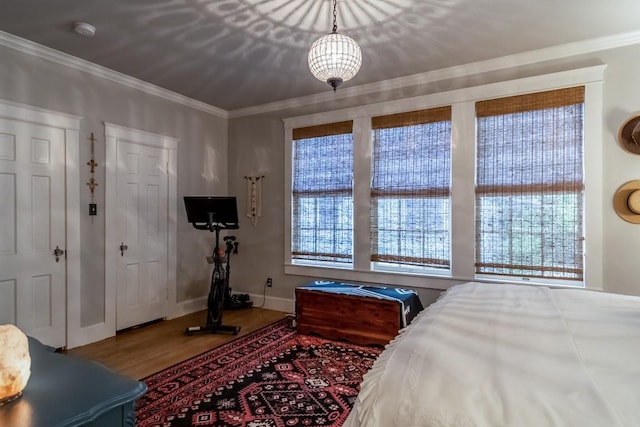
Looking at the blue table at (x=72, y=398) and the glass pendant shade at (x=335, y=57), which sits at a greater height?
the glass pendant shade at (x=335, y=57)

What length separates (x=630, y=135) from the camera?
292cm

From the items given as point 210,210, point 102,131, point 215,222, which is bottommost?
point 215,222

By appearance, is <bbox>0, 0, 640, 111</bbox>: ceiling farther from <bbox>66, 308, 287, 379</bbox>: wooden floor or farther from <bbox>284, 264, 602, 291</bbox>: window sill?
<bbox>66, 308, 287, 379</bbox>: wooden floor

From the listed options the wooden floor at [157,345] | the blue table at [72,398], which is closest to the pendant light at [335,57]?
the blue table at [72,398]

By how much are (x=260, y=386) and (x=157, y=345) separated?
4.80 ft

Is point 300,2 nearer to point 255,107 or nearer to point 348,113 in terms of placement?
point 348,113

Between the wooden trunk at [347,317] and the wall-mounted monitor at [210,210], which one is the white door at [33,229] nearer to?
the wall-mounted monitor at [210,210]

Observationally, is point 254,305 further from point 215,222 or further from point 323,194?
point 323,194

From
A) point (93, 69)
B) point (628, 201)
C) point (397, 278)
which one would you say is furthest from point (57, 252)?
point (628, 201)

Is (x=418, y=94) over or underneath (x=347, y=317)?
over

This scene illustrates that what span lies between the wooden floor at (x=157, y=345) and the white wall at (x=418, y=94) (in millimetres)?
727

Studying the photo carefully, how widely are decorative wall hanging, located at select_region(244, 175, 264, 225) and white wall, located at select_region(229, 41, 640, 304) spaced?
0.28ft

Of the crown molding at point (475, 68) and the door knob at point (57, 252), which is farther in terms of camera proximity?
the door knob at point (57, 252)

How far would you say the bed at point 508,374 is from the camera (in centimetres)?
96
